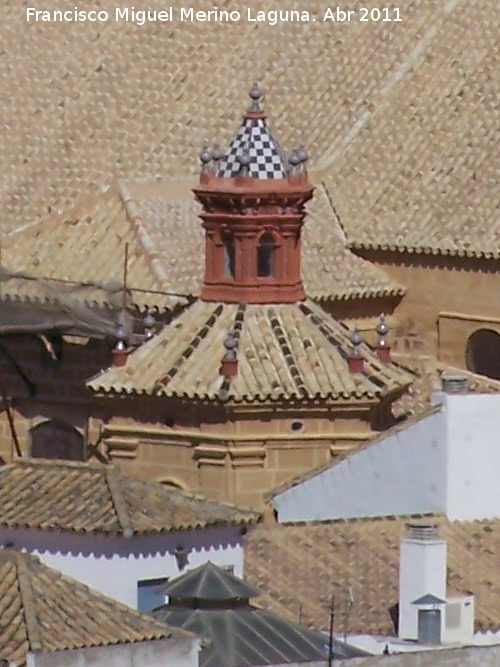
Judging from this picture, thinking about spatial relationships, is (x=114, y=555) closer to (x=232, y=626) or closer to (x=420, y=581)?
(x=420, y=581)

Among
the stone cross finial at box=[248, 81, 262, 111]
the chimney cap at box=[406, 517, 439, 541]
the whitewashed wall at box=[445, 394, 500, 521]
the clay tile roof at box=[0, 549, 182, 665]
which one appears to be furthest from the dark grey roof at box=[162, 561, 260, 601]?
the stone cross finial at box=[248, 81, 262, 111]

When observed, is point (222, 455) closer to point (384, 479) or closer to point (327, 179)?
point (384, 479)

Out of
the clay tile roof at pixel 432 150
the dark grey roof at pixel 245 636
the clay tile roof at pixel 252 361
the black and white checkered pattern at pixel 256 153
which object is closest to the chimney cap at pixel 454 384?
the clay tile roof at pixel 252 361

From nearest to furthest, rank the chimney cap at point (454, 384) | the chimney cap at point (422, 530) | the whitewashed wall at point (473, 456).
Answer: the chimney cap at point (422, 530) → the whitewashed wall at point (473, 456) → the chimney cap at point (454, 384)

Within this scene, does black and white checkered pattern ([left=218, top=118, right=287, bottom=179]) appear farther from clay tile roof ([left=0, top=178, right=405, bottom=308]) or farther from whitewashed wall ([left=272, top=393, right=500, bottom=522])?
whitewashed wall ([left=272, top=393, right=500, bottom=522])

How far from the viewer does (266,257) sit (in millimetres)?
61094

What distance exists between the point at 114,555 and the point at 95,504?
1.11 meters

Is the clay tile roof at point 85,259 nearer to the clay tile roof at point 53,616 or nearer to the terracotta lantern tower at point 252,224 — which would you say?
the terracotta lantern tower at point 252,224

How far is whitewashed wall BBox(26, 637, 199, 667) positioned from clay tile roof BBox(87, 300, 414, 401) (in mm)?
11537

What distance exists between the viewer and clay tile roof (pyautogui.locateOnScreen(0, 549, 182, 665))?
48.7 metres

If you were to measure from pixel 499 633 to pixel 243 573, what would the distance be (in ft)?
9.73

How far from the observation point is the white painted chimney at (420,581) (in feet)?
175

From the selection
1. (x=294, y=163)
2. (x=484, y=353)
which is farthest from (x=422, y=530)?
(x=484, y=353)

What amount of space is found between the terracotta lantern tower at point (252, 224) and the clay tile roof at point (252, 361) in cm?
24
